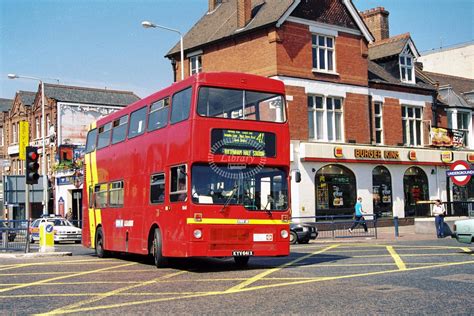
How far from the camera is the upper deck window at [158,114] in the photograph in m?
16.1

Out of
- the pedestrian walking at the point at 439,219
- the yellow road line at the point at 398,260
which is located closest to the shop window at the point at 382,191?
the pedestrian walking at the point at 439,219

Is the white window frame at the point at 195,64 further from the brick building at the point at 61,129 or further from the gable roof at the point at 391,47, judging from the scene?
the brick building at the point at 61,129

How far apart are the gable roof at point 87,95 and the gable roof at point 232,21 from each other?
55.0 ft

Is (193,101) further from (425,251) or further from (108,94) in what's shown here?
(108,94)

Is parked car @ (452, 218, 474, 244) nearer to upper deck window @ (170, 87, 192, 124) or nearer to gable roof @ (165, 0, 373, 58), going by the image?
upper deck window @ (170, 87, 192, 124)

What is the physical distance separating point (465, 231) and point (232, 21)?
23370 millimetres

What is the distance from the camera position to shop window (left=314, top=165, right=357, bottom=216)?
34.5 metres

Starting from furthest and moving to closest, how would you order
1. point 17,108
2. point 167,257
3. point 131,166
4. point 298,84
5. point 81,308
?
point 17,108
point 298,84
point 131,166
point 167,257
point 81,308

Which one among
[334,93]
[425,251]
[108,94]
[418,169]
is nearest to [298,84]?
[334,93]

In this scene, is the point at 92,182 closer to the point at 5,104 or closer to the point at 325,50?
the point at 325,50

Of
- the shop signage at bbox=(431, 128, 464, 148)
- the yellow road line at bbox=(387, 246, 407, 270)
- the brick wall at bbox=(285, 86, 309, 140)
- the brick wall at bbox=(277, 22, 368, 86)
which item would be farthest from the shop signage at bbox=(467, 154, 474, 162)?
the yellow road line at bbox=(387, 246, 407, 270)

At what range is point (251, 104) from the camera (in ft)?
50.2

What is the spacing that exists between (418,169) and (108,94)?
31.7 metres

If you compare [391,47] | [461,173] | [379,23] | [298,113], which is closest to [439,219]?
[461,173]
